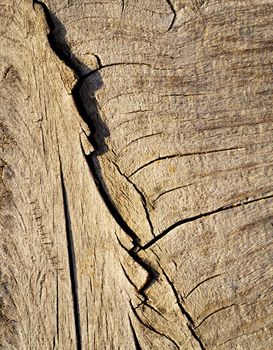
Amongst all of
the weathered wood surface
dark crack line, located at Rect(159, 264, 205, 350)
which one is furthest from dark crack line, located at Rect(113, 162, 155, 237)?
dark crack line, located at Rect(159, 264, 205, 350)

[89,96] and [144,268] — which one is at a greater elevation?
[89,96]

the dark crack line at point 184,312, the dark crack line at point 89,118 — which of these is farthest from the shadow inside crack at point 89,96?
the dark crack line at point 184,312

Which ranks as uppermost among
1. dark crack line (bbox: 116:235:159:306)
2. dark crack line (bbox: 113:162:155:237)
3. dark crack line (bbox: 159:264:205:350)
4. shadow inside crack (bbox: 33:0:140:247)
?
shadow inside crack (bbox: 33:0:140:247)

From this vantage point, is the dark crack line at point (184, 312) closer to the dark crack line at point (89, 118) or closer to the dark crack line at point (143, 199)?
the dark crack line at point (89, 118)

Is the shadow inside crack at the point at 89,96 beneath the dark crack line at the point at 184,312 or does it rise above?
above

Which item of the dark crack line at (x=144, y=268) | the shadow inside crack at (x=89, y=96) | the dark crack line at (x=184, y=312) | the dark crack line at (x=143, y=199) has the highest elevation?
the shadow inside crack at (x=89, y=96)

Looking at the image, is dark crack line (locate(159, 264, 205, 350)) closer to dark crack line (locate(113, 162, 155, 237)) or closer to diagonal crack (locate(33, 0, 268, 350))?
diagonal crack (locate(33, 0, 268, 350))

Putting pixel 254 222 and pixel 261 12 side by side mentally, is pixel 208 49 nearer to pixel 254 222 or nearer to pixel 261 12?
pixel 261 12

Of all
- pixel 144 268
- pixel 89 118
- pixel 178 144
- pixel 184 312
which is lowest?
pixel 184 312

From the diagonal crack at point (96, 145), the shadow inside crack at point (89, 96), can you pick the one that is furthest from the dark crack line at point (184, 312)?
the shadow inside crack at point (89, 96)

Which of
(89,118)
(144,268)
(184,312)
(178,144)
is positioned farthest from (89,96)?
(184,312)

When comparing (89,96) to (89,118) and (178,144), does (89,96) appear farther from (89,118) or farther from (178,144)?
(178,144)
